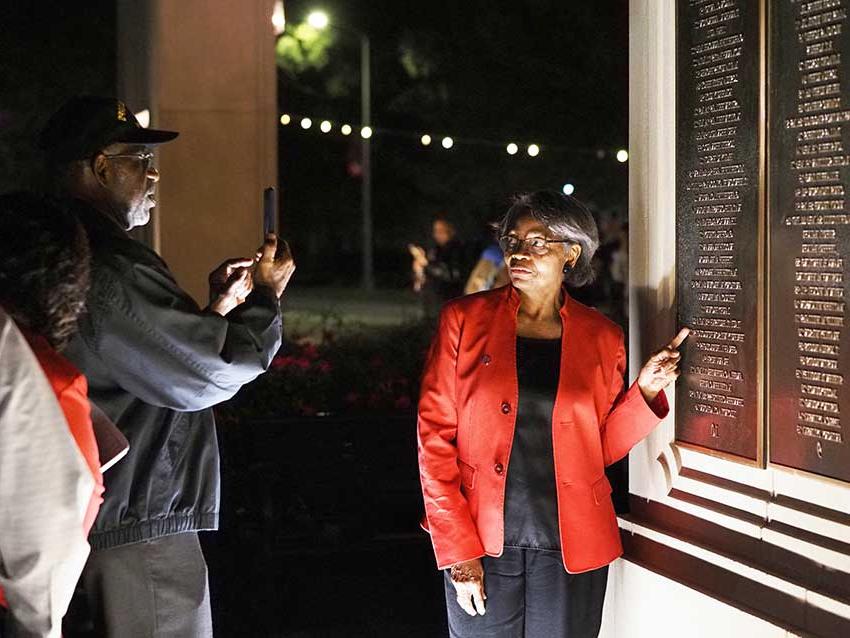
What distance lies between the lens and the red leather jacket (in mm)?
3736

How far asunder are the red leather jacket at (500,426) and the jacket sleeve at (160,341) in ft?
2.69

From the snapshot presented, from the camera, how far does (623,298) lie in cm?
1539

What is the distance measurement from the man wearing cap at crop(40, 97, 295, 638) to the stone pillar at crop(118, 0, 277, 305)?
415 cm

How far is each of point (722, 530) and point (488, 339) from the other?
3.27 feet

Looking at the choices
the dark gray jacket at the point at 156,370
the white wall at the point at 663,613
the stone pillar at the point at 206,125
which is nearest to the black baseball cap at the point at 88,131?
the dark gray jacket at the point at 156,370

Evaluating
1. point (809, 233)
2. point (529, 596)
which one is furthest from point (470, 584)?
point (809, 233)

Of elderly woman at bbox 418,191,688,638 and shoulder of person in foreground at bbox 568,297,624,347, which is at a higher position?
shoulder of person in foreground at bbox 568,297,624,347

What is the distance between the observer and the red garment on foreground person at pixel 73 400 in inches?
95.2

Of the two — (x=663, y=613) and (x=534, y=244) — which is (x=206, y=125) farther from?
(x=663, y=613)

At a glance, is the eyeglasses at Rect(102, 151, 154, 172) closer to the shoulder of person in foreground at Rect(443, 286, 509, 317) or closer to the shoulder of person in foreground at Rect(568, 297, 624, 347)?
the shoulder of person in foreground at Rect(443, 286, 509, 317)

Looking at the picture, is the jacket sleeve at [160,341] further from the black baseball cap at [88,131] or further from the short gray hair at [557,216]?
the short gray hair at [557,216]

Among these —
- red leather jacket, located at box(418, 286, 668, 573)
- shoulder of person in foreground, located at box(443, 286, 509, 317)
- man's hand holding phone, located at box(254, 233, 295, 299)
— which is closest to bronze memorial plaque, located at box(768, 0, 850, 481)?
red leather jacket, located at box(418, 286, 668, 573)

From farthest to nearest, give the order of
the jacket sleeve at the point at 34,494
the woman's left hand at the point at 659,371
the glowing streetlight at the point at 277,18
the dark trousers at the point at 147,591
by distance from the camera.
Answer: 1. the glowing streetlight at the point at 277,18
2. the woman's left hand at the point at 659,371
3. the dark trousers at the point at 147,591
4. the jacket sleeve at the point at 34,494

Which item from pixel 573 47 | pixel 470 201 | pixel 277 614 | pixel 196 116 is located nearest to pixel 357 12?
pixel 573 47
